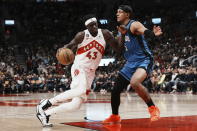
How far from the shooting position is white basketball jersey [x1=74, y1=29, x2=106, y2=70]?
5.63m

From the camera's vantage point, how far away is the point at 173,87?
646 inches

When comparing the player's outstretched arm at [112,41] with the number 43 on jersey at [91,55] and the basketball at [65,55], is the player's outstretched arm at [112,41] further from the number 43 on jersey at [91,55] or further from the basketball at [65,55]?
the basketball at [65,55]

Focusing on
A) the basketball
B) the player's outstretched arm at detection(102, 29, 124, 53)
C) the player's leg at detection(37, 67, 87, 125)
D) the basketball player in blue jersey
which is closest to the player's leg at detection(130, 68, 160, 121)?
the basketball player in blue jersey

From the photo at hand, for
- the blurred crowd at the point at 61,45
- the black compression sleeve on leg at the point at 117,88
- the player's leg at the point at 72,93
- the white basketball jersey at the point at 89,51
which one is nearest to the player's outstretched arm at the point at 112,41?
the white basketball jersey at the point at 89,51

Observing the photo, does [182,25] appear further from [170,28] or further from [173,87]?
[173,87]

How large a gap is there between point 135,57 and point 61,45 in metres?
23.0

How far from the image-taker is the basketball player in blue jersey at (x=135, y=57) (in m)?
5.48

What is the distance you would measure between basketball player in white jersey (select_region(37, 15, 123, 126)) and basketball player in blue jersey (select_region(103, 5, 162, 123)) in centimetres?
20

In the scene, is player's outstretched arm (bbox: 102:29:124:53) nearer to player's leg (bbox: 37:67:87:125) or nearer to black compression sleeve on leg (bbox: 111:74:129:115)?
black compression sleeve on leg (bbox: 111:74:129:115)

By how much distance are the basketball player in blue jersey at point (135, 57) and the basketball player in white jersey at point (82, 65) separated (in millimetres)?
203

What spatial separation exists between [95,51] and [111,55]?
60.5 ft

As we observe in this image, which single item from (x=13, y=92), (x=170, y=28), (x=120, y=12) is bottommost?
(x=13, y=92)

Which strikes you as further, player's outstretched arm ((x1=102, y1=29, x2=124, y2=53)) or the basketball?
player's outstretched arm ((x1=102, y1=29, x2=124, y2=53))

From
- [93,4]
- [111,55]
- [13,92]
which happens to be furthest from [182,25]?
[13,92]
